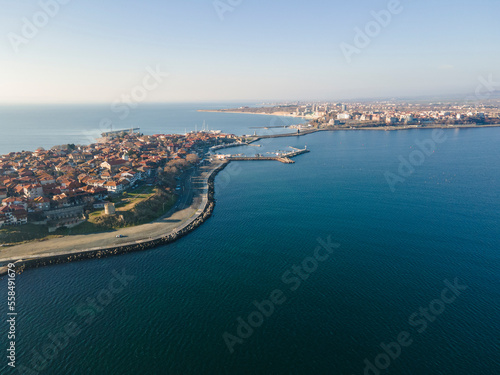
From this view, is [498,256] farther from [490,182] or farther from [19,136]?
[19,136]

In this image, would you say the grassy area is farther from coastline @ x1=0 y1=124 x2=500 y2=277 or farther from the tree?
the tree

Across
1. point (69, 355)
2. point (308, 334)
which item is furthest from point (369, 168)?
point (69, 355)

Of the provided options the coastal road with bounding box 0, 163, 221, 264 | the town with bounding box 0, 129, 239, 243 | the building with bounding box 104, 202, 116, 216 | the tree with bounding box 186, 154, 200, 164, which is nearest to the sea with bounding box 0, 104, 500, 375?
the coastal road with bounding box 0, 163, 221, 264

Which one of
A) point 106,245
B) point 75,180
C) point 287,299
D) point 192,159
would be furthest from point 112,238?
point 192,159

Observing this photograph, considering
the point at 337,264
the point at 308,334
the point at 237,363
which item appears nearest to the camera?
the point at 237,363

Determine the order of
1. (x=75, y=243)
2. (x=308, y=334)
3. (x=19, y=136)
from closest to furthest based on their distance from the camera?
(x=308, y=334)
(x=75, y=243)
(x=19, y=136)

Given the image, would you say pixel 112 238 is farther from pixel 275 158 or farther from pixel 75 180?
Answer: pixel 275 158
